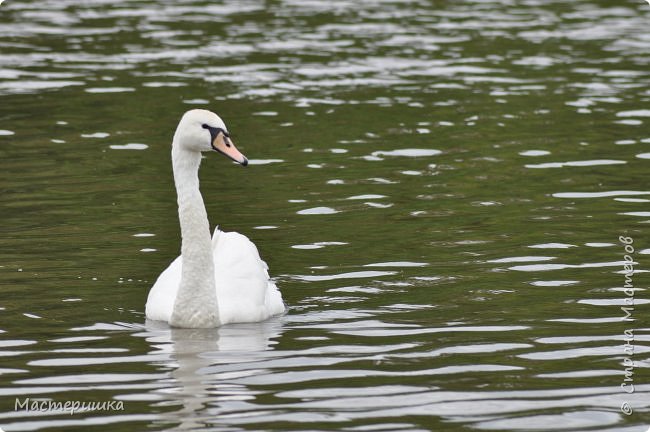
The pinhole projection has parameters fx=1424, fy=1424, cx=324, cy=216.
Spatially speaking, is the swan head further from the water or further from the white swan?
the water

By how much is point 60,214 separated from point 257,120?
5.76 meters

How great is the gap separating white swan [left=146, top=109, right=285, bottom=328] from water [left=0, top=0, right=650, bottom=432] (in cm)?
20

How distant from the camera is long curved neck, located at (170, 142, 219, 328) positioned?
11.3 m

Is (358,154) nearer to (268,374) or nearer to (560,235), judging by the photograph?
(560,235)

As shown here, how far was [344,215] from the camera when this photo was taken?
1516 centimetres

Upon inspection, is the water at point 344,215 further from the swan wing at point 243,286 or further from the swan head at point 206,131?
the swan head at point 206,131

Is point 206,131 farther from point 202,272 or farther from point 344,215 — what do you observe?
point 344,215

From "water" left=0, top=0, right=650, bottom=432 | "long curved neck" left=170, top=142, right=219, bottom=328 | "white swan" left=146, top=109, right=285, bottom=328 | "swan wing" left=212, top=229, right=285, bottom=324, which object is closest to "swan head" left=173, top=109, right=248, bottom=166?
"white swan" left=146, top=109, right=285, bottom=328

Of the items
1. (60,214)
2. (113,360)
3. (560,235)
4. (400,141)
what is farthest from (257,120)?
(113,360)

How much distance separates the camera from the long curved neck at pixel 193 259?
11281mm

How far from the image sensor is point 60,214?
49.7 ft

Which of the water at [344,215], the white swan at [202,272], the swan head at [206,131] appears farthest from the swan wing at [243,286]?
the swan head at [206,131]

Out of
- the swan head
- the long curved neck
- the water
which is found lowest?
the water

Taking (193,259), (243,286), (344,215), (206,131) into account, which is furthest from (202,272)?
(344,215)
